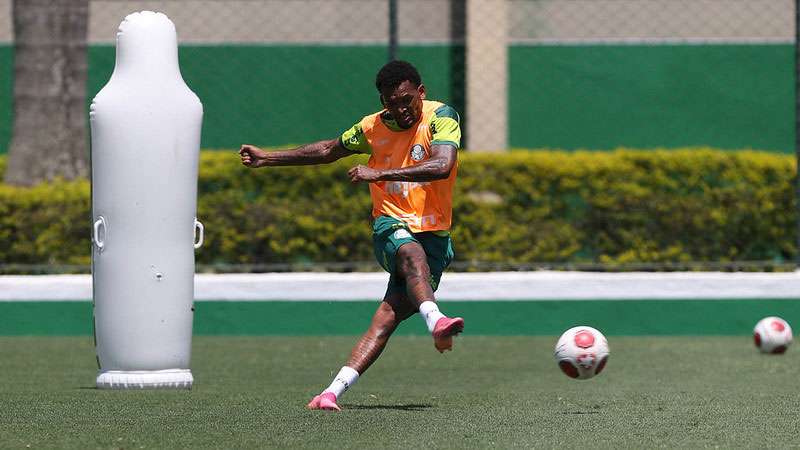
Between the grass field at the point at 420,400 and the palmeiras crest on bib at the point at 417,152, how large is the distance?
49.5 inches

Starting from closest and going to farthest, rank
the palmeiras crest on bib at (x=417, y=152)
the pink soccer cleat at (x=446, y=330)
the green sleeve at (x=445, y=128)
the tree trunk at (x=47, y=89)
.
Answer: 1. the pink soccer cleat at (x=446, y=330)
2. the green sleeve at (x=445, y=128)
3. the palmeiras crest on bib at (x=417, y=152)
4. the tree trunk at (x=47, y=89)

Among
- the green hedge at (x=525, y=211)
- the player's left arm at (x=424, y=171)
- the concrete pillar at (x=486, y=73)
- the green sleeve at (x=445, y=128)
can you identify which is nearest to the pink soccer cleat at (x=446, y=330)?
the player's left arm at (x=424, y=171)

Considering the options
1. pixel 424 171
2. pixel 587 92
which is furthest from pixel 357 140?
pixel 587 92

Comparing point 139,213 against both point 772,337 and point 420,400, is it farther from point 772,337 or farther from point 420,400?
point 772,337

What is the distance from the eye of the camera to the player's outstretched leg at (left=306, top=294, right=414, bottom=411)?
7848mm

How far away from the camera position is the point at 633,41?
50.6ft

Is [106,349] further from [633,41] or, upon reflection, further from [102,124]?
[633,41]

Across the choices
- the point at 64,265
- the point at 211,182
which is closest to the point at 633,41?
the point at 211,182

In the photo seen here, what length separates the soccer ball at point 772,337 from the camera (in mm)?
11320

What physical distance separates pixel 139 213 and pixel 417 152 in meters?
1.75

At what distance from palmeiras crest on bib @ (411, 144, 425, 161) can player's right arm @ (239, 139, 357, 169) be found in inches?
16.6

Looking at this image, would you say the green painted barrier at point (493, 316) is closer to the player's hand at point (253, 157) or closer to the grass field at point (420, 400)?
the grass field at point (420, 400)

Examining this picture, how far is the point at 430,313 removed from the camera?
764cm

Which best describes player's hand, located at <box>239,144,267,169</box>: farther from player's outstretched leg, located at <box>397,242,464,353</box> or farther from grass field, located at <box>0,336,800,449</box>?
grass field, located at <box>0,336,800,449</box>
